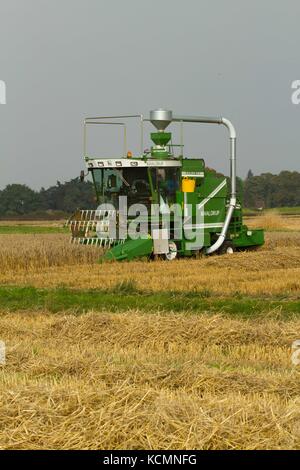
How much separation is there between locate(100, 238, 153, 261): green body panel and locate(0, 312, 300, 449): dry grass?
8228mm

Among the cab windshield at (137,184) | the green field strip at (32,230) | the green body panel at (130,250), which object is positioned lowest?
the green field strip at (32,230)

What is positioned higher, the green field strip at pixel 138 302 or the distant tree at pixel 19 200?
the distant tree at pixel 19 200

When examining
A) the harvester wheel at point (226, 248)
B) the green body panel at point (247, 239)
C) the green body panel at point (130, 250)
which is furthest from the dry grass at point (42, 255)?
the green body panel at point (247, 239)

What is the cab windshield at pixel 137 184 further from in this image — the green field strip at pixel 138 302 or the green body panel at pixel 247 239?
the green field strip at pixel 138 302

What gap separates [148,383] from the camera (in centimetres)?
639

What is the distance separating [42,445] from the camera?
15.9 ft

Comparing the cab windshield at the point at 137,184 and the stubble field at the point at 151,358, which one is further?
the cab windshield at the point at 137,184

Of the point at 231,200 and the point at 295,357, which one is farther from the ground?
the point at 231,200

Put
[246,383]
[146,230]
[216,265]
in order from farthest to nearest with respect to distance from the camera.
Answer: [146,230]
[216,265]
[246,383]

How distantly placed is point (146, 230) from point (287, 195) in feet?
224

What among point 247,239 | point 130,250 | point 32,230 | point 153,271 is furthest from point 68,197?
point 153,271

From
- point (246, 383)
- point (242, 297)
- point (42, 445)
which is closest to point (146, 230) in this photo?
point (242, 297)

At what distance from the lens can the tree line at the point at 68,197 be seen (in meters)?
76.0
